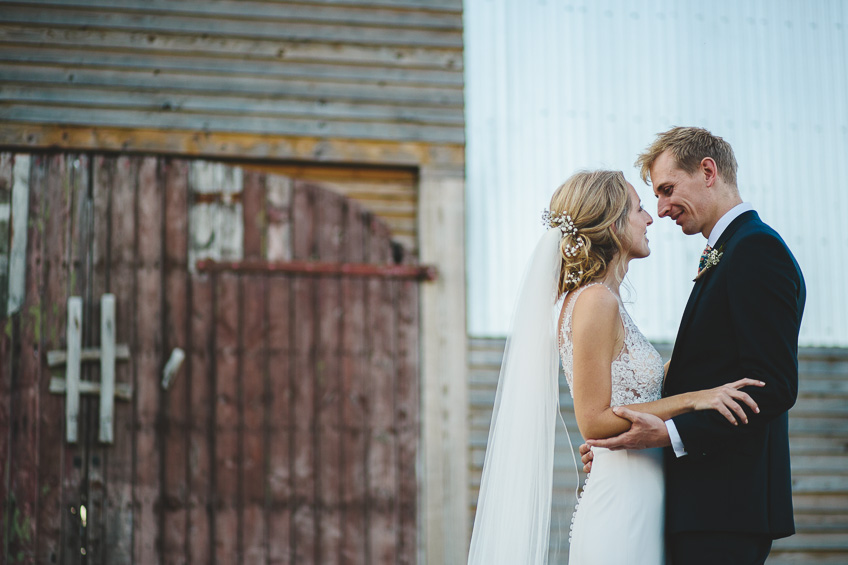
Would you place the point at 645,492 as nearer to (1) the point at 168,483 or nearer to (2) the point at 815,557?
(1) the point at 168,483

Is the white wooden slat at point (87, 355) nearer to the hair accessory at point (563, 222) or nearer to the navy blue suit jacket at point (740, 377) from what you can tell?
the hair accessory at point (563, 222)

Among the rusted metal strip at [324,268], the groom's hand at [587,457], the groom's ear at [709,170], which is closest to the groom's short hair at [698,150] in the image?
the groom's ear at [709,170]

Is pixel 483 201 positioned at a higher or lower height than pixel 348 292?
higher

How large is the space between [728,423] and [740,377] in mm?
164

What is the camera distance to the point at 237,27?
576 cm

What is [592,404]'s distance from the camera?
2.78 metres

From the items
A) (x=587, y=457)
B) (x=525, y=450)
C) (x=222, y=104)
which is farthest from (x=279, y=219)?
(x=587, y=457)

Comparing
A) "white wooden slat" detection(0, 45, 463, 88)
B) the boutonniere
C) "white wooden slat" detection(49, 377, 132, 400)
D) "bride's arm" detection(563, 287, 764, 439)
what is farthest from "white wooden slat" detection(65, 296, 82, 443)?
the boutonniere

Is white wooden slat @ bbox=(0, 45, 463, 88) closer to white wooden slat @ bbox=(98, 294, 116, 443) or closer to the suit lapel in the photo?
white wooden slat @ bbox=(98, 294, 116, 443)

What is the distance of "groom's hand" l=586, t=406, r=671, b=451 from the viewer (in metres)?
2.67

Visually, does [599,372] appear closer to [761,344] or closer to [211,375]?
[761,344]

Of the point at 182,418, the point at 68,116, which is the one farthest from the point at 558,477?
the point at 68,116

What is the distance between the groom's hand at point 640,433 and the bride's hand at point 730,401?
0.38ft

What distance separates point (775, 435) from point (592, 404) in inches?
21.2
